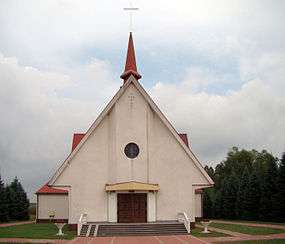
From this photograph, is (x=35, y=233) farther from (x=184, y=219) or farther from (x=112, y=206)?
(x=184, y=219)

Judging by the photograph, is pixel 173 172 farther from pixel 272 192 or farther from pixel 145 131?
pixel 272 192

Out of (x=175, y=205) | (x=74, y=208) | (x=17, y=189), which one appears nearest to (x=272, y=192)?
(x=175, y=205)

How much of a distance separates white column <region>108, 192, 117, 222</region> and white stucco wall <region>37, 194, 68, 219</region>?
47.8 feet

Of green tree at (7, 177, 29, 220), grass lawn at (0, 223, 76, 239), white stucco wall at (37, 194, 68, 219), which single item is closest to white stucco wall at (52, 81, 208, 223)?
grass lawn at (0, 223, 76, 239)

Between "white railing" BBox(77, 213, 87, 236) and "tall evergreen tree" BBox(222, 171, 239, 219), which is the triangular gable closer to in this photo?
"white railing" BBox(77, 213, 87, 236)

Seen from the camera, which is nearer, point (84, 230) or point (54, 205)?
point (84, 230)

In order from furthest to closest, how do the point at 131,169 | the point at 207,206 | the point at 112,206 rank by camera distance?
the point at 207,206
the point at 131,169
the point at 112,206

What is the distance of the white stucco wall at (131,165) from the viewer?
30.6 metres

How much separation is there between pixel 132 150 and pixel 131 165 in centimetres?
104

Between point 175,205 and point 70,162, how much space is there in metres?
7.53

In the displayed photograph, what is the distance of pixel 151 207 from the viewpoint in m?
30.9

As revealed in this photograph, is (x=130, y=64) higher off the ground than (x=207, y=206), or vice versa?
(x=130, y=64)

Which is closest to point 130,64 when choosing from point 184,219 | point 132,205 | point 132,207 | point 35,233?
point 132,205

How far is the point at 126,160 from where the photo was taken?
102 ft
